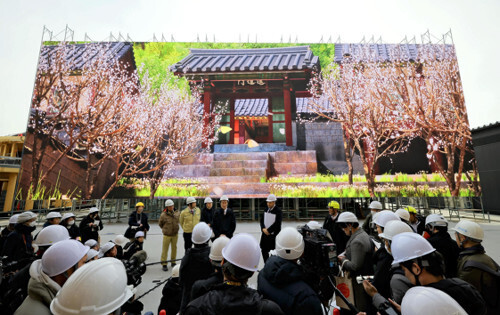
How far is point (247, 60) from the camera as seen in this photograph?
1001cm

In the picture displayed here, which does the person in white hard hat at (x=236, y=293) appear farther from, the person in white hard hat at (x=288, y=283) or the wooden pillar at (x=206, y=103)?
the wooden pillar at (x=206, y=103)

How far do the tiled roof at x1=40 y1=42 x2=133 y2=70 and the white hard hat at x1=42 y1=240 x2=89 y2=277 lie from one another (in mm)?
10370

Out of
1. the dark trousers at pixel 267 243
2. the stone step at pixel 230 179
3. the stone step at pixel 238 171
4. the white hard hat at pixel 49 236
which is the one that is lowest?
the dark trousers at pixel 267 243

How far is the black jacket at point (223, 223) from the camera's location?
14.9ft

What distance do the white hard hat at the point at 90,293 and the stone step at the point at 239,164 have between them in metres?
8.04

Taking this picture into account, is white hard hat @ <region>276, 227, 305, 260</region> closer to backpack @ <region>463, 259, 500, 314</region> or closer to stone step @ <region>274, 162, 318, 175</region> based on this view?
backpack @ <region>463, 259, 500, 314</region>

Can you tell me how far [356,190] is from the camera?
8.83 metres

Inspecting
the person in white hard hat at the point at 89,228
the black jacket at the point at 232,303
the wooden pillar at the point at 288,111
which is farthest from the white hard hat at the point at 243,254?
the wooden pillar at the point at 288,111

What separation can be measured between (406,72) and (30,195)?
15.5 meters

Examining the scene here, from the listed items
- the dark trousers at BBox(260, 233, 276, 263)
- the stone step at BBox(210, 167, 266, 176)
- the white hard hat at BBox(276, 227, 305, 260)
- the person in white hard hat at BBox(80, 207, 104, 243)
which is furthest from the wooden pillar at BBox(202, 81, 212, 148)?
the white hard hat at BBox(276, 227, 305, 260)

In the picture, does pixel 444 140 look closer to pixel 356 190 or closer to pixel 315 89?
pixel 356 190

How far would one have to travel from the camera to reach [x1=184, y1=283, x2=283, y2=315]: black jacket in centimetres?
108

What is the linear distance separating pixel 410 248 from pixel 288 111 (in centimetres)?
847

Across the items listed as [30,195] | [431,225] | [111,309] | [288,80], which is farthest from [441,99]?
[30,195]
